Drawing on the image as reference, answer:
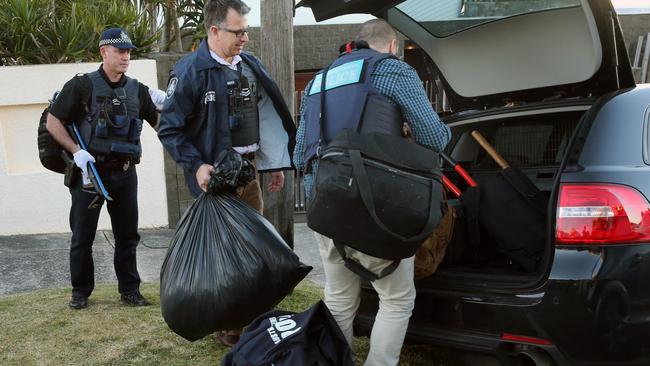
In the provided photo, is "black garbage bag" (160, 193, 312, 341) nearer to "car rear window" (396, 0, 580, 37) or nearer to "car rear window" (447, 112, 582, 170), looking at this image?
"car rear window" (447, 112, 582, 170)

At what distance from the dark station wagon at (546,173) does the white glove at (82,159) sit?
5.49ft

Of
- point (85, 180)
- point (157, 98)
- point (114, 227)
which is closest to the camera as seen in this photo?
point (85, 180)

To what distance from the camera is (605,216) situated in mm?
2797

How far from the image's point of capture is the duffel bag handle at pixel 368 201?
2723 millimetres

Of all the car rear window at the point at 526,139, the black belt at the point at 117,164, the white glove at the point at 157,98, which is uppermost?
the white glove at the point at 157,98

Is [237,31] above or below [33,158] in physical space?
above

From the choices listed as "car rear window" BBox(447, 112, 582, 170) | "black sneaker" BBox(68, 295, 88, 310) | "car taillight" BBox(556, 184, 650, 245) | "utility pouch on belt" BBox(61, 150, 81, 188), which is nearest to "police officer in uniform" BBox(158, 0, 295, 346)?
"utility pouch on belt" BBox(61, 150, 81, 188)

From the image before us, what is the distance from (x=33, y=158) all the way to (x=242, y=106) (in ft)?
13.5

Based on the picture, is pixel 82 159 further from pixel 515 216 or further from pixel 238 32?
pixel 515 216

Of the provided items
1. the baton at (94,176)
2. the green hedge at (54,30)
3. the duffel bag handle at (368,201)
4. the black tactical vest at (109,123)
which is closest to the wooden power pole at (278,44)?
the black tactical vest at (109,123)

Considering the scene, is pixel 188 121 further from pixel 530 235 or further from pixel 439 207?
pixel 530 235

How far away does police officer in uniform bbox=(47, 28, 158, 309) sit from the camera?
4.35m

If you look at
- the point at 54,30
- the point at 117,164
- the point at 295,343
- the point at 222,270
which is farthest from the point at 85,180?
the point at 54,30

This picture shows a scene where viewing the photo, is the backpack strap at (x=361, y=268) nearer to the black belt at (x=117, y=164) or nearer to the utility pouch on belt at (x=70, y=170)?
the black belt at (x=117, y=164)
